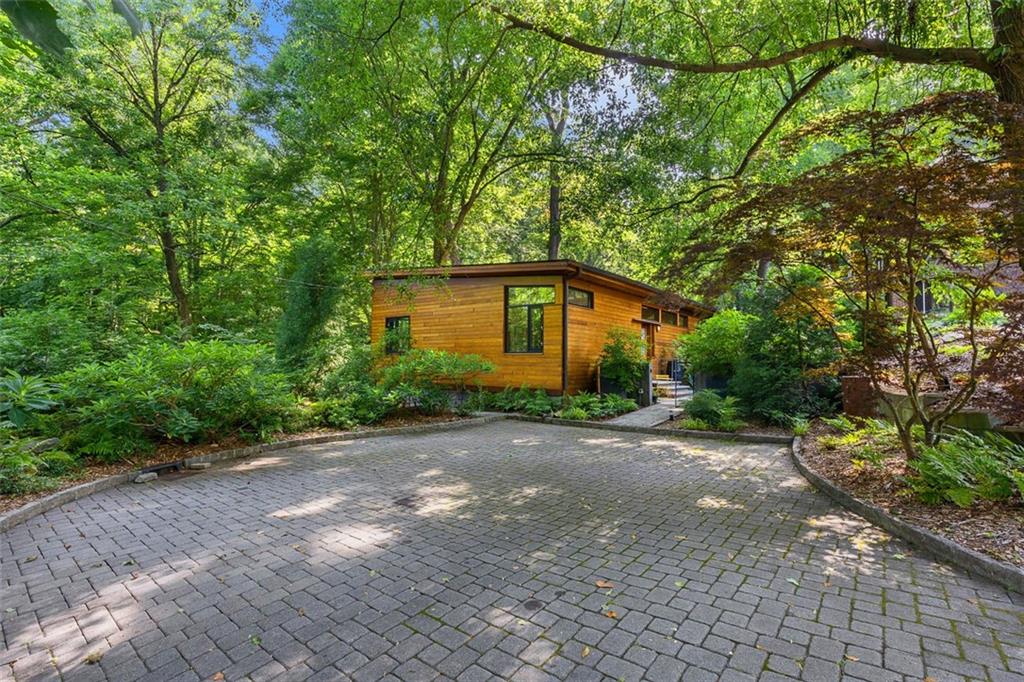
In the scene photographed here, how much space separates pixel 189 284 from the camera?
15203 millimetres

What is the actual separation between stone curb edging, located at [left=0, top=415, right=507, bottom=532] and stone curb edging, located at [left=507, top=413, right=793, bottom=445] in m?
1.01

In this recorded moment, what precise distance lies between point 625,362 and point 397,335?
5999mm

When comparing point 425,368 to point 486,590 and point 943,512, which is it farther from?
point 943,512

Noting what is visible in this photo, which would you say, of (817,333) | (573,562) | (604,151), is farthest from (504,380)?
(573,562)

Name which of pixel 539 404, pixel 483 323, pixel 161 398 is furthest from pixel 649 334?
pixel 161 398

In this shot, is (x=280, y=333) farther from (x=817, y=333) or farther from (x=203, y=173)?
(x=817, y=333)

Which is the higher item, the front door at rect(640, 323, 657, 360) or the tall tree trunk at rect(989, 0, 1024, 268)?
the tall tree trunk at rect(989, 0, 1024, 268)

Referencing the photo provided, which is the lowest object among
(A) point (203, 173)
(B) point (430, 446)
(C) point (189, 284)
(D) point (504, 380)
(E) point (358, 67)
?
(B) point (430, 446)

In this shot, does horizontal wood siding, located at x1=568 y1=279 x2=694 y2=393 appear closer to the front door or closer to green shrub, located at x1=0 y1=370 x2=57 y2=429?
the front door

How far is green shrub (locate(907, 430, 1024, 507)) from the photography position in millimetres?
3815

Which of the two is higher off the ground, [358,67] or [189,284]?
[358,67]

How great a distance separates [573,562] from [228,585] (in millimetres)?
2239

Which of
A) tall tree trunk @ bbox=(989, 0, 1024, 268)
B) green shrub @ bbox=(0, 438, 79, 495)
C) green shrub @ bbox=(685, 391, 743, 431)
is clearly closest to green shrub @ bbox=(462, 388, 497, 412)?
green shrub @ bbox=(685, 391, 743, 431)

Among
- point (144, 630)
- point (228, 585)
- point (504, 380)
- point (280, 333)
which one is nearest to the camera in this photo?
point (144, 630)
